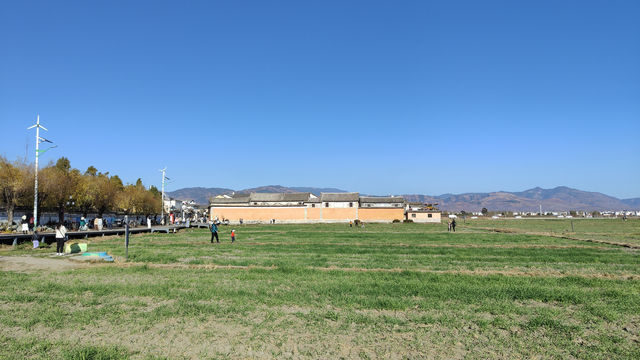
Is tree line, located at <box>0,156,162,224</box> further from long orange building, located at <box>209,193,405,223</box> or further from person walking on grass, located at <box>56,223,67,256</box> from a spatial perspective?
person walking on grass, located at <box>56,223,67,256</box>

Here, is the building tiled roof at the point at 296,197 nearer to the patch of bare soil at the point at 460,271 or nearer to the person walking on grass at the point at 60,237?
the person walking on grass at the point at 60,237

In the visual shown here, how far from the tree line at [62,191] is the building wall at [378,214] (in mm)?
43746

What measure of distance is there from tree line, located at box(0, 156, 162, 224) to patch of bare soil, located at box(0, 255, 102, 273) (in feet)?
86.3

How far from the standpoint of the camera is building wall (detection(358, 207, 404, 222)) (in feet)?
257

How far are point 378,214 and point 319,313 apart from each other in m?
72.2

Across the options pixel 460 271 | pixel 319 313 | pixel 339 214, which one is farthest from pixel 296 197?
pixel 319 313

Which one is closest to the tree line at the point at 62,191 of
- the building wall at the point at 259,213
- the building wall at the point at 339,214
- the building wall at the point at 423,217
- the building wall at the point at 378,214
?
the building wall at the point at 259,213

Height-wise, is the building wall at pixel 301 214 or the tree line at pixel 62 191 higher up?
the tree line at pixel 62 191

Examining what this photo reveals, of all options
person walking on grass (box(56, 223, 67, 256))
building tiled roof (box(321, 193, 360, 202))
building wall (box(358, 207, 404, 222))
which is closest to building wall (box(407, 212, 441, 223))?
building wall (box(358, 207, 404, 222))

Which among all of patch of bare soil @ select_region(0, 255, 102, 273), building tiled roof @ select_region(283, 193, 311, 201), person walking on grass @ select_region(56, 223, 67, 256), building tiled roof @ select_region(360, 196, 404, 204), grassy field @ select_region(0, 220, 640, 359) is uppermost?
building tiled roof @ select_region(283, 193, 311, 201)

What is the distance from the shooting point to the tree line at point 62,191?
38.4 meters

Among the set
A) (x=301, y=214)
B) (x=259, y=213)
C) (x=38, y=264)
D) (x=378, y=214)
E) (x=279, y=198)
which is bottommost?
(x=378, y=214)

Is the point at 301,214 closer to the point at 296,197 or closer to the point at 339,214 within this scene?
the point at 339,214

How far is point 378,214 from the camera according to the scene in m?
78.9
